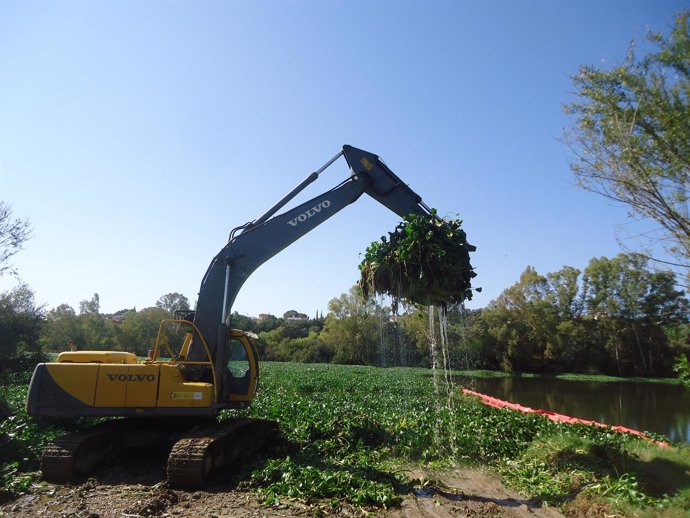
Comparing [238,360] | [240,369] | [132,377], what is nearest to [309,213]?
[238,360]

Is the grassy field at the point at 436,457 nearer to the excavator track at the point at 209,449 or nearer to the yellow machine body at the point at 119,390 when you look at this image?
the excavator track at the point at 209,449

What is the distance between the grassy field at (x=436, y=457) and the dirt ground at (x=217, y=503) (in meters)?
0.25

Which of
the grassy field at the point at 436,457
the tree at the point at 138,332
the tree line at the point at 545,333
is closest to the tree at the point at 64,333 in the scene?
the tree line at the point at 545,333

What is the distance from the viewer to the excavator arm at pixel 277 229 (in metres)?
8.48

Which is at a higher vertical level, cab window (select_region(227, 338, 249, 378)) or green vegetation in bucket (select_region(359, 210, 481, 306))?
green vegetation in bucket (select_region(359, 210, 481, 306))

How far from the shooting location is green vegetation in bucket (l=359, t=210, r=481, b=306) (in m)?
8.05

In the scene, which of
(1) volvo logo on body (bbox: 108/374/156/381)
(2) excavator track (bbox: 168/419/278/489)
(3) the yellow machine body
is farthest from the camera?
(1) volvo logo on body (bbox: 108/374/156/381)

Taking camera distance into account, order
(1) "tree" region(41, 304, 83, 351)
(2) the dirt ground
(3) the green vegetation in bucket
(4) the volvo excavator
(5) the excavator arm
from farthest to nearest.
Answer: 1. (1) "tree" region(41, 304, 83, 351)
2. (5) the excavator arm
3. (3) the green vegetation in bucket
4. (4) the volvo excavator
5. (2) the dirt ground

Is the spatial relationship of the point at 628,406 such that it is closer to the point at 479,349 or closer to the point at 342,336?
the point at 479,349

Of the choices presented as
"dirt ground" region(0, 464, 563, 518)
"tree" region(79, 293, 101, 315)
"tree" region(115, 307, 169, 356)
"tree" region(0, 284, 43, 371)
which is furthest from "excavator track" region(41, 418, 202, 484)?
Result: "tree" region(79, 293, 101, 315)

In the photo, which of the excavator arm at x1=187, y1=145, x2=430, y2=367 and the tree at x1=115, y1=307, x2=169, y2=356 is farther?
the tree at x1=115, y1=307, x2=169, y2=356

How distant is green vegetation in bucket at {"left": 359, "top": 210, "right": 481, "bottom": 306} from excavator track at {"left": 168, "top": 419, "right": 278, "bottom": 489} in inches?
139

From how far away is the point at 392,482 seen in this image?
697 cm

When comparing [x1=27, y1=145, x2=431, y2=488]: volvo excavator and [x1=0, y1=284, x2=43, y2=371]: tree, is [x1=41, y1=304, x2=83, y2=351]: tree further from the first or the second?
[x1=27, y1=145, x2=431, y2=488]: volvo excavator
